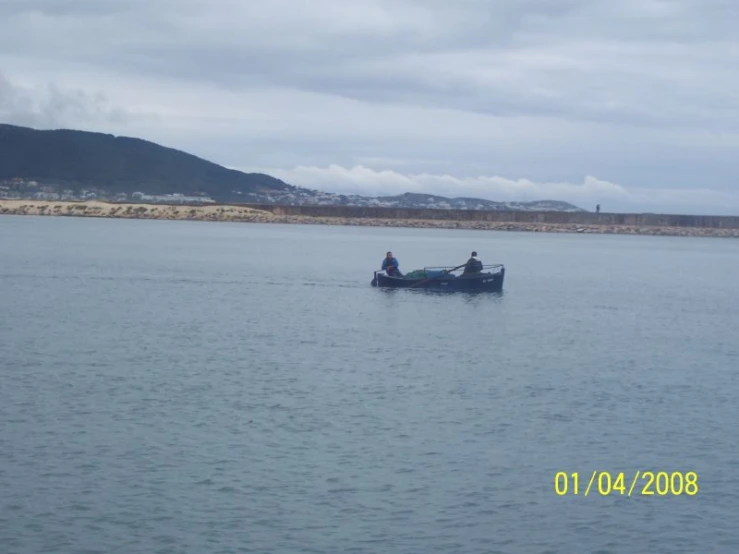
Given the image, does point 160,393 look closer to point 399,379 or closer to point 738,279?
point 399,379

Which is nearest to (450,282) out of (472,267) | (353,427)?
(472,267)

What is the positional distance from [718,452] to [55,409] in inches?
544

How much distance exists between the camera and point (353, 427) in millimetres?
23453

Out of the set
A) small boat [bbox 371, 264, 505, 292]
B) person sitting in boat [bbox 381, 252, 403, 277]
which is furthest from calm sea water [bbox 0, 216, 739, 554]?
small boat [bbox 371, 264, 505, 292]

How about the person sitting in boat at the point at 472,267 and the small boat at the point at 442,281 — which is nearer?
the small boat at the point at 442,281
